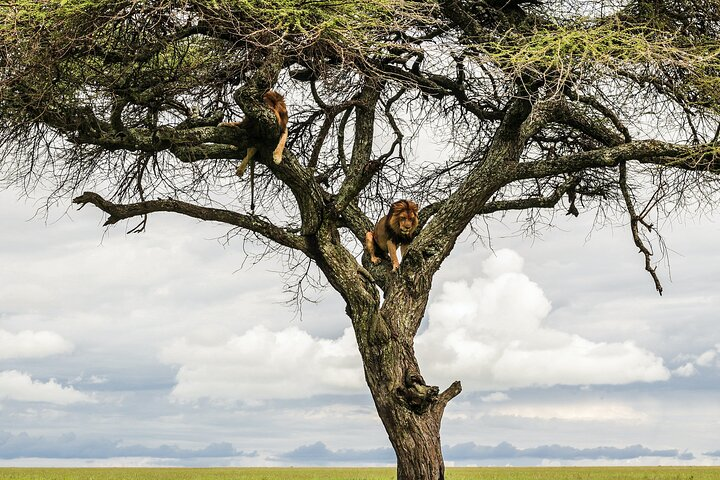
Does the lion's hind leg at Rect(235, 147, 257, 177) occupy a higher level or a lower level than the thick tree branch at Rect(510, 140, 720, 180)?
lower

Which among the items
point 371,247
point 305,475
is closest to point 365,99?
point 371,247

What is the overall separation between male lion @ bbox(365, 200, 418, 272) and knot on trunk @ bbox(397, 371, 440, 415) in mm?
1598

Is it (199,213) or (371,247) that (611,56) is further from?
(199,213)

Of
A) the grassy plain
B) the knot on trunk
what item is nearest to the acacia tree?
the knot on trunk

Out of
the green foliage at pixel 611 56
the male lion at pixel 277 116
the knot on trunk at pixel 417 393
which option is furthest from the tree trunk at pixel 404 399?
the green foliage at pixel 611 56

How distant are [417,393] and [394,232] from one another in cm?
217

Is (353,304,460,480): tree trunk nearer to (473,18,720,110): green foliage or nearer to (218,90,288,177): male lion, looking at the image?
(218,90,288,177): male lion

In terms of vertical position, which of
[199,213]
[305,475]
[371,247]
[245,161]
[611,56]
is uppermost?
[611,56]

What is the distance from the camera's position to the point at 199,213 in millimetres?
11500

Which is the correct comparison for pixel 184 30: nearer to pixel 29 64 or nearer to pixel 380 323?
pixel 29 64

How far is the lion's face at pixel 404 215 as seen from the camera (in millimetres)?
10555

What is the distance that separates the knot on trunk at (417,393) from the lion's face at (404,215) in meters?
1.86

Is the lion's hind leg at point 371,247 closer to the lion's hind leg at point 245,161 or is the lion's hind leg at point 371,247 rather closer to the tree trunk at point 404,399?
the tree trunk at point 404,399

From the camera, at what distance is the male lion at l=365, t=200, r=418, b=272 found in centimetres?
1058
